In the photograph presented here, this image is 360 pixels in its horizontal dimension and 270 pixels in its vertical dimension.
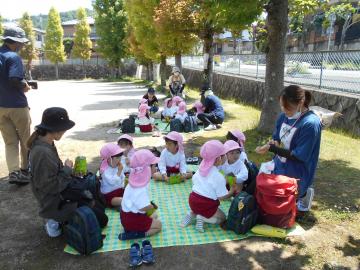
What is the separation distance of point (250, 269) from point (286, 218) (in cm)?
91

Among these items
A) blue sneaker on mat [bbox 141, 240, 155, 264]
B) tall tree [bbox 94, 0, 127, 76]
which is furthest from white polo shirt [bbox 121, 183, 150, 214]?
tall tree [bbox 94, 0, 127, 76]

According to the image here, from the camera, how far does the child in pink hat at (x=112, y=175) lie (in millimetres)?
4574

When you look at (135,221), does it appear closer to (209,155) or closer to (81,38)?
(209,155)

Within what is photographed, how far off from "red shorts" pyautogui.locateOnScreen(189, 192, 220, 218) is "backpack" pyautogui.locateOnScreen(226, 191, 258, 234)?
0.24 meters

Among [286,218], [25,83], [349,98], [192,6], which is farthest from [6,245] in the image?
[192,6]

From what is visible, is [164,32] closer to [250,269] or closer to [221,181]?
[221,181]

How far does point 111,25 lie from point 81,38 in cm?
1107

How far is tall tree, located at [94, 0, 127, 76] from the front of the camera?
35.5m

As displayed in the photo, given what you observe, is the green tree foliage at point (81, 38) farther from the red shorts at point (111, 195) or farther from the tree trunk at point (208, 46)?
the red shorts at point (111, 195)

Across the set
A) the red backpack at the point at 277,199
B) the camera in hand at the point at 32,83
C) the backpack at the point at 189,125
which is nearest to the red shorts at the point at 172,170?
the red backpack at the point at 277,199

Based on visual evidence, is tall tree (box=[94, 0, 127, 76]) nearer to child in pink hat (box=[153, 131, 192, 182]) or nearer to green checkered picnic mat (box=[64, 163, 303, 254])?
child in pink hat (box=[153, 131, 192, 182])

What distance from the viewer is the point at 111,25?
1401 inches

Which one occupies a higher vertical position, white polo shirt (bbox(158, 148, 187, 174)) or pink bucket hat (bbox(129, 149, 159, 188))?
pink bucket hat (bbox(129, 149, 159, 188))

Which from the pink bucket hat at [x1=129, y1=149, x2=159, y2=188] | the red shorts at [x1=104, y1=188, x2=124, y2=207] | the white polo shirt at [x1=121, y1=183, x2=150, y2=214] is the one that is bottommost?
the red shorts at [x1=104, y1=188, x2=124, y2=207]
